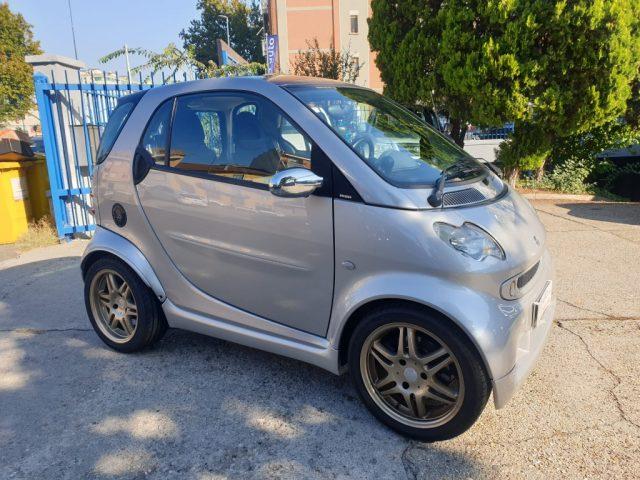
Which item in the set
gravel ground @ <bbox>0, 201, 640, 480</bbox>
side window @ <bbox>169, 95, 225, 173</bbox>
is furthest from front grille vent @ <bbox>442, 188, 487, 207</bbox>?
side window @ <bbox>169, 95, 225, 173</bbox>

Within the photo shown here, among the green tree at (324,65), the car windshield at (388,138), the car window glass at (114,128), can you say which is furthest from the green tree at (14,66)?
the car windshield at (388,138)

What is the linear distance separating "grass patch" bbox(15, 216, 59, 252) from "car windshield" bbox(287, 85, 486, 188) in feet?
17.6

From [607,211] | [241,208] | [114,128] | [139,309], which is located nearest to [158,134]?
[114,128]

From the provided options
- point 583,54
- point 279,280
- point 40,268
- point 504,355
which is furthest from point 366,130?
point 583,54

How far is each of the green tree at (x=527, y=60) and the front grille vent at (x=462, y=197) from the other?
18.5ft

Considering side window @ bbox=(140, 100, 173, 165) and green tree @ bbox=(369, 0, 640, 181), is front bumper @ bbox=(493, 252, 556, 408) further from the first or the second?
green tree @ bbox=(369, 0, 640, 181)

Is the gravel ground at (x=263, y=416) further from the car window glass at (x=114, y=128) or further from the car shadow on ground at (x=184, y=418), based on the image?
the car window glass at (x=114, y=128)

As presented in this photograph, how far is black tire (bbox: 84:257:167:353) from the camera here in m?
3.26

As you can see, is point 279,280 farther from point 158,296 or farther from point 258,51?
point 258,51

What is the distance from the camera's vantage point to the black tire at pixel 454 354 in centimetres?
222

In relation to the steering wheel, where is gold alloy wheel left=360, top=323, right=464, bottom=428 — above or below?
below

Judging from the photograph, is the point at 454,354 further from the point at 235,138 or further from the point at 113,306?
the point at 113,306

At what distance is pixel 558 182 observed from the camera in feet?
31.0

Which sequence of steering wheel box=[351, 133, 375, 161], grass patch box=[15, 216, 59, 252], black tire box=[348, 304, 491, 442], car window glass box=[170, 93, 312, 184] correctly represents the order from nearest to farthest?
black tire box=[348, 304, 491, 442] → steering wheel box=[351, 133, 375, 161] → car window glass box=[170, 93, 312, 184] → grass patch box=[15, 216, 59, 252]
